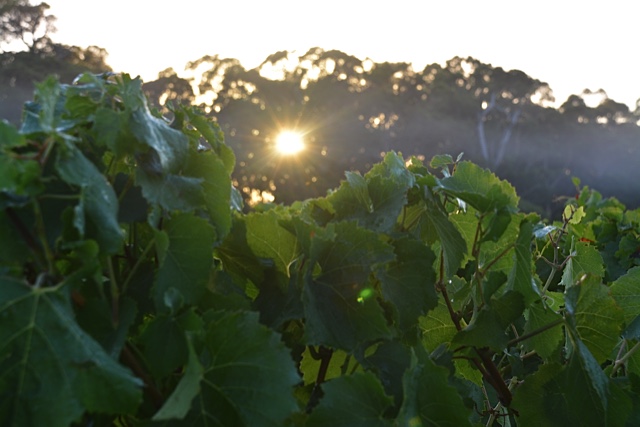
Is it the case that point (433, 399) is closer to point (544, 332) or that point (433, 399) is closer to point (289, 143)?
point (544, 332)

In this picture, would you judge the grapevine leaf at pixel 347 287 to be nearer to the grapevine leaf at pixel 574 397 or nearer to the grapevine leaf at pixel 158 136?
the grapevine leaf at pixel 158 136

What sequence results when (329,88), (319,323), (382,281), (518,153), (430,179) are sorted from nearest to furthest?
1. (319,323)
2. (382,281)
3. (430,179)
4. (329,88)
5. (518,153)

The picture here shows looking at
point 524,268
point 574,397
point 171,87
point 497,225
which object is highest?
point 497,225

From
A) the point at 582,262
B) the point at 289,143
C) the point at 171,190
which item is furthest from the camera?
the point at 289,143

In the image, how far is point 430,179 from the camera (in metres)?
1.53

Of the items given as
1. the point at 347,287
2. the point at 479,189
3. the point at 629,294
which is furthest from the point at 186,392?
the point at 629,294

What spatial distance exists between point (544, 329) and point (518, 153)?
4172 centimetres

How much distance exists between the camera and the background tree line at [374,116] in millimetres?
30828

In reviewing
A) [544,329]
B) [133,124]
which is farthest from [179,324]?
[544,329]

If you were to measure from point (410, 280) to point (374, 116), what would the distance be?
35.2 meters

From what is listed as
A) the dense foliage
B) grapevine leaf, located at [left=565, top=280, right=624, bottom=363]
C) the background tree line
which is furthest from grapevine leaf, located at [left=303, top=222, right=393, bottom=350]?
the background tree line

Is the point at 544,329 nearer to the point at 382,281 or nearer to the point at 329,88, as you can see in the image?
the point at 382,281

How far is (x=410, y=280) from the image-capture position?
55.8 inches

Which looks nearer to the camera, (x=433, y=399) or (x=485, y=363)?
(x=433, y=399)
